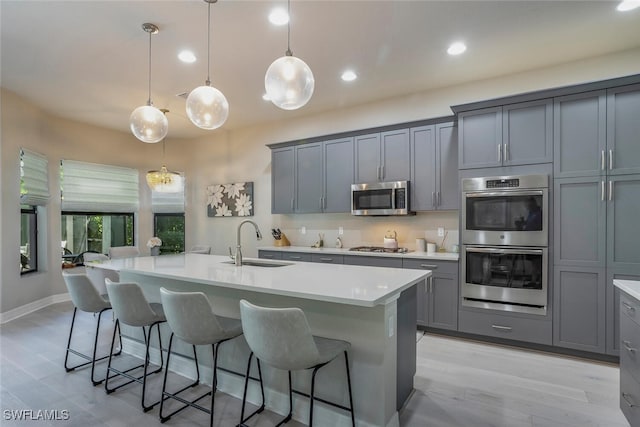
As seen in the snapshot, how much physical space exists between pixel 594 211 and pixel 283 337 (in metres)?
3.06

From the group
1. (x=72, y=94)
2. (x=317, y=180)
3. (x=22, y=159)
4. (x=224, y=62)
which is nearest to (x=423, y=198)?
(x=317, y=180)

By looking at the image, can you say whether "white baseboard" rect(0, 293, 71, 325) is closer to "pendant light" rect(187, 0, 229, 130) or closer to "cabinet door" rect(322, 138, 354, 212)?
"pendant light" rect(187, 0, 229, 130)

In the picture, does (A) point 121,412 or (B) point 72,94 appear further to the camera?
(B) point 72,94

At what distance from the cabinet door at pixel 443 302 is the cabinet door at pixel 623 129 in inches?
69.2

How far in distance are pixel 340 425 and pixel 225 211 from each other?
4829 mm

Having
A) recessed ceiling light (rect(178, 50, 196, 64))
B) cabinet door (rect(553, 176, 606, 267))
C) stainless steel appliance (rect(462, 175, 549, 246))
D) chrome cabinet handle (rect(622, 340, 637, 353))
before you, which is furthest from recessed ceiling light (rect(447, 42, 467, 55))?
chrome cabinet handle (rect(622, 340, 637, 353))

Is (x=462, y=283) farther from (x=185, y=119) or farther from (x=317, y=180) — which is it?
(x=185, y=119)

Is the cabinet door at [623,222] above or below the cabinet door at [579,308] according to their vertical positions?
above

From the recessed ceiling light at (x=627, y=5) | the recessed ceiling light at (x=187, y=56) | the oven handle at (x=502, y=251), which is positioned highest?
the recessed ceiling light at (x=627, y=5)

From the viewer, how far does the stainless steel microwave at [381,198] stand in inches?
164

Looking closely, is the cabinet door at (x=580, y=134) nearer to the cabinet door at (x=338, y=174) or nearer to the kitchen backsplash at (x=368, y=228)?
the kitchen backsplash at (x=368, y=228)

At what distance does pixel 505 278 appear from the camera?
3396 mm

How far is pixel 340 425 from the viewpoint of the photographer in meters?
2.06

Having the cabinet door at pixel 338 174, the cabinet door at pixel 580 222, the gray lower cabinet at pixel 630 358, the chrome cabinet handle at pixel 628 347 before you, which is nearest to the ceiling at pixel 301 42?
the cabinet door at pixel 338 174
